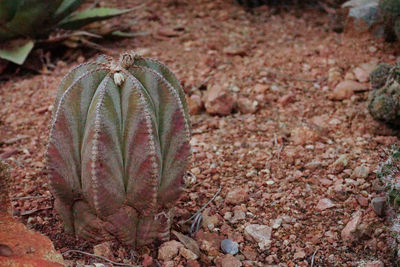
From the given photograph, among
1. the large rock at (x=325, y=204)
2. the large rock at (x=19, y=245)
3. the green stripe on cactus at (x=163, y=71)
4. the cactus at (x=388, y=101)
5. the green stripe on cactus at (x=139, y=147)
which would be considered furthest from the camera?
the cactus at (x=388, y=101)

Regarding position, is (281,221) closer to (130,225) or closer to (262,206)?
(262,206)

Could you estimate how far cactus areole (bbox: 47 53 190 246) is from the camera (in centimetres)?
211

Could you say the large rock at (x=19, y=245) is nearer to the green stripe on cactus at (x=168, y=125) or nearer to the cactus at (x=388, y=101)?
the green stripe on cactus at (x=168, y=125)

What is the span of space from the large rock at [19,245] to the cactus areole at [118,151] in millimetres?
204

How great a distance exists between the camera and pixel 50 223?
2564 millimetres

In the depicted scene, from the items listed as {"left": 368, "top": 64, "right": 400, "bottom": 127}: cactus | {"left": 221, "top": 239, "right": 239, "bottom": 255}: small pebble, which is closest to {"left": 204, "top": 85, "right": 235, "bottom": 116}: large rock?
{"left": 368, "top": 64, "right": 400, "bottom": 127}: cactus

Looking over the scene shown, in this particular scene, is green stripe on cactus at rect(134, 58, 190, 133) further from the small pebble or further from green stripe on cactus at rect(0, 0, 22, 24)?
green stripe on cactus at rect(0, 0, 22, 24)

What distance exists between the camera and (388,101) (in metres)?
3.16

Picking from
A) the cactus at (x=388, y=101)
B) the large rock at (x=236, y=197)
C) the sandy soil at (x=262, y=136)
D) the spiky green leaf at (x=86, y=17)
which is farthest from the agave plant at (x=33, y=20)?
the cactus at (x=388, y=101)

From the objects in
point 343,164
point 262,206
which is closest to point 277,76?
point 343,164

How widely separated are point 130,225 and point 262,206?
30.7 inches

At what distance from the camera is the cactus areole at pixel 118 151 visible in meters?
2.11

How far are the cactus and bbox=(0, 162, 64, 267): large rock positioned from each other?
2.07 meters

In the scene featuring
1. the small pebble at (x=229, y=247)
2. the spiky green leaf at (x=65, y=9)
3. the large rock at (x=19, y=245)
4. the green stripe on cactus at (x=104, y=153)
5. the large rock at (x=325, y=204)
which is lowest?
the small pebble at (x=229, y=247)
